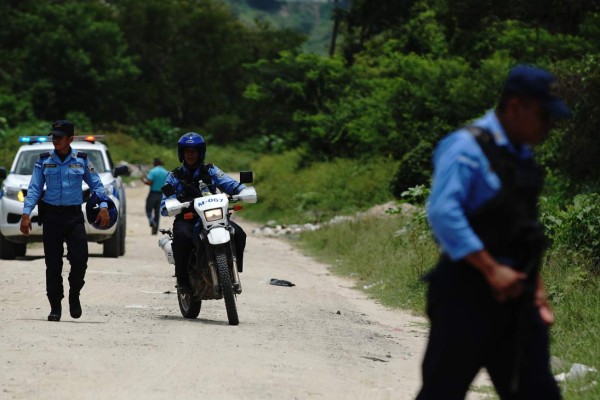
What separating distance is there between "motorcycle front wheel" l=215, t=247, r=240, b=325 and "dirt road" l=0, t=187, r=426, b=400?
0.57ft

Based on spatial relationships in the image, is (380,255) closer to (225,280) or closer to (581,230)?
(581,230)

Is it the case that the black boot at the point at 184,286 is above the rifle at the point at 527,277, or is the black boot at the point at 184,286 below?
below

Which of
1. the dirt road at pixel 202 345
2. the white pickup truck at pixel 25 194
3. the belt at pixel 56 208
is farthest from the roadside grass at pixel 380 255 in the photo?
the belt at pixel 56 208

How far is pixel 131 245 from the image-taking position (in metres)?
25.0

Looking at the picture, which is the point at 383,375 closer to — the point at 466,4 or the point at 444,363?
the point at 444,363

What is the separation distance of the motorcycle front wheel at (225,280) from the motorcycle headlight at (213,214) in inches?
11.8

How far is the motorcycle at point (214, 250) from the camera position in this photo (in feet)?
37.5

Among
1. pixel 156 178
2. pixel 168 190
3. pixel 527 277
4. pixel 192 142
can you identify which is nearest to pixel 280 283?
pixel 168 190

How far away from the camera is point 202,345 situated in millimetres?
9898

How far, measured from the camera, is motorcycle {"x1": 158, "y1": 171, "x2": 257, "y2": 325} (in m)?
11.4

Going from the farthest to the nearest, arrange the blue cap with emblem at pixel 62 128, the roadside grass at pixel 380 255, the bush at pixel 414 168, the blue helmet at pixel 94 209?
the bush at pixel 414 168 → the roadside grass at pixel 380 255 → the blue helmet at pixel 94 209 → the blue cap with emblem at pixel 62 128

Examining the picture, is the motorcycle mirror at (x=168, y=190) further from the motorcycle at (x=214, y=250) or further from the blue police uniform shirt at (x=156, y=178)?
the blue police uniform shirt at (x=156, y=178)

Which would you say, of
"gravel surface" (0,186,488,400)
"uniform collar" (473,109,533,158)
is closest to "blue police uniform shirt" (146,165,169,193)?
"gravel surface" (0,186,488,400)

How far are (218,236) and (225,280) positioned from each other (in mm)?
415
